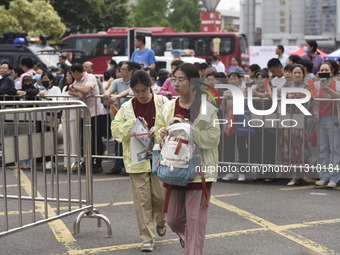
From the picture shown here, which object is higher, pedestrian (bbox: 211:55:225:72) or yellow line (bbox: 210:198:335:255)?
pedestrian (bbox: 211:55:225:72)

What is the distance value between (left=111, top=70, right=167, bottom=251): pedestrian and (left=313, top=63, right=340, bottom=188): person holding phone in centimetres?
335

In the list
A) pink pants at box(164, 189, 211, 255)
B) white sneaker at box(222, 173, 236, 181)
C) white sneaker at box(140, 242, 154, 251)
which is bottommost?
white sneaker at box(222, 173, 236, 181)

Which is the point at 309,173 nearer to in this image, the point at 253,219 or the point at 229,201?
the point at 229,201

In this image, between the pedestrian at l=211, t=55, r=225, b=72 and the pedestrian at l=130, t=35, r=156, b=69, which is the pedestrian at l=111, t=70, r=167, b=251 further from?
the pedestrian at l=211, t=55, r=225, b=72

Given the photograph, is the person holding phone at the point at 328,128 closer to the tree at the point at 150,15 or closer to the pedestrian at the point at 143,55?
the pedestrian at the point at 143,55

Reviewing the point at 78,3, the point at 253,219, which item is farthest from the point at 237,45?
the point at 253,219

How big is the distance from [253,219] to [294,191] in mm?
1793

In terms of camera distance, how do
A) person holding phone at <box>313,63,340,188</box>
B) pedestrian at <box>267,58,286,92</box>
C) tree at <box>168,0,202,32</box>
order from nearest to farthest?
person holding phone at <box>313,63,340,188</box>
pedestrian at <box>267,58,286,92</box>
tree at <box>168,0,202,32</box>

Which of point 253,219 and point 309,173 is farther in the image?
point 309,173

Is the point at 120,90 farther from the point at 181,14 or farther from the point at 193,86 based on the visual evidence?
the point at 181,14

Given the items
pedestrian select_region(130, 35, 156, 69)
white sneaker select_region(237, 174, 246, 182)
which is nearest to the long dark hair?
white sneaker select_region(237, 174, 246, 182)

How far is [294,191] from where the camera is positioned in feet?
26.0

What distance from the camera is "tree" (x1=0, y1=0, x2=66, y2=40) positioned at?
125 ft

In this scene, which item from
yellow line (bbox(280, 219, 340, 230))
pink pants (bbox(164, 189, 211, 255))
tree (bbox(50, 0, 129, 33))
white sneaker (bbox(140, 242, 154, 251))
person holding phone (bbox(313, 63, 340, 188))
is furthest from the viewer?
tree (bbox(50, 0, 129, 33))
